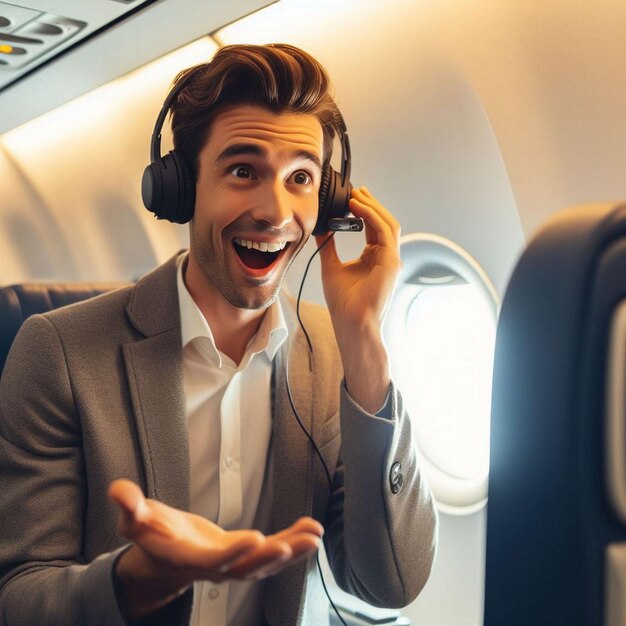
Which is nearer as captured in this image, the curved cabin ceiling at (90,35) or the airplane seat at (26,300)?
the airplane seat at (26,300)

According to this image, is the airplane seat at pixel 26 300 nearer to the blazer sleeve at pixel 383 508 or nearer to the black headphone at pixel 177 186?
the black headphone at pixel 177 186

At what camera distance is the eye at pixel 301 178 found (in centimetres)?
167

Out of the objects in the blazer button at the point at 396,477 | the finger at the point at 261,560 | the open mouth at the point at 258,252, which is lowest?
the finger at the point at 261,560

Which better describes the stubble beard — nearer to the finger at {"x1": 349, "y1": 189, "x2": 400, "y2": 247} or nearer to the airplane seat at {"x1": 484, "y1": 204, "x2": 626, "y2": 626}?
the finger at {"x1": 349, "y1": 189, "x2": 400, "y2": 247}

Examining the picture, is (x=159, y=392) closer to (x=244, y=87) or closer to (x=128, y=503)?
(x=244, y=87)

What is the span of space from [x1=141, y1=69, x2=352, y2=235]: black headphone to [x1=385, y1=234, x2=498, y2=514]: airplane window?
3.58 feet

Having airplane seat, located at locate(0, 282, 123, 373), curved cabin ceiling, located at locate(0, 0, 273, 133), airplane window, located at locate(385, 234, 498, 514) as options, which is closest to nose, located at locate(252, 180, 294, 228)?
airplane seat, located at locate(0, 282, 123, 373)

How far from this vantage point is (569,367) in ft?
2.15

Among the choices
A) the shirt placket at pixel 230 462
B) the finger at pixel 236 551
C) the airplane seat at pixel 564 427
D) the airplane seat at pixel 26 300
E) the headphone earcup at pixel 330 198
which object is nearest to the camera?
the airplane seat at pixel 564 427

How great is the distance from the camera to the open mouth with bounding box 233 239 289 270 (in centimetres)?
162

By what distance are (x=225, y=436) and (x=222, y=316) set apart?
0.23 meters

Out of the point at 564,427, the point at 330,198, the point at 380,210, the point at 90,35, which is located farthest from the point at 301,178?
the point at 90,35

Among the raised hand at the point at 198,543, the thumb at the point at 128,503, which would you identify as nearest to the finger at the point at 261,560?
the raised hand at the point at 198,543

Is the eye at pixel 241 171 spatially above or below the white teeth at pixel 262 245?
above
